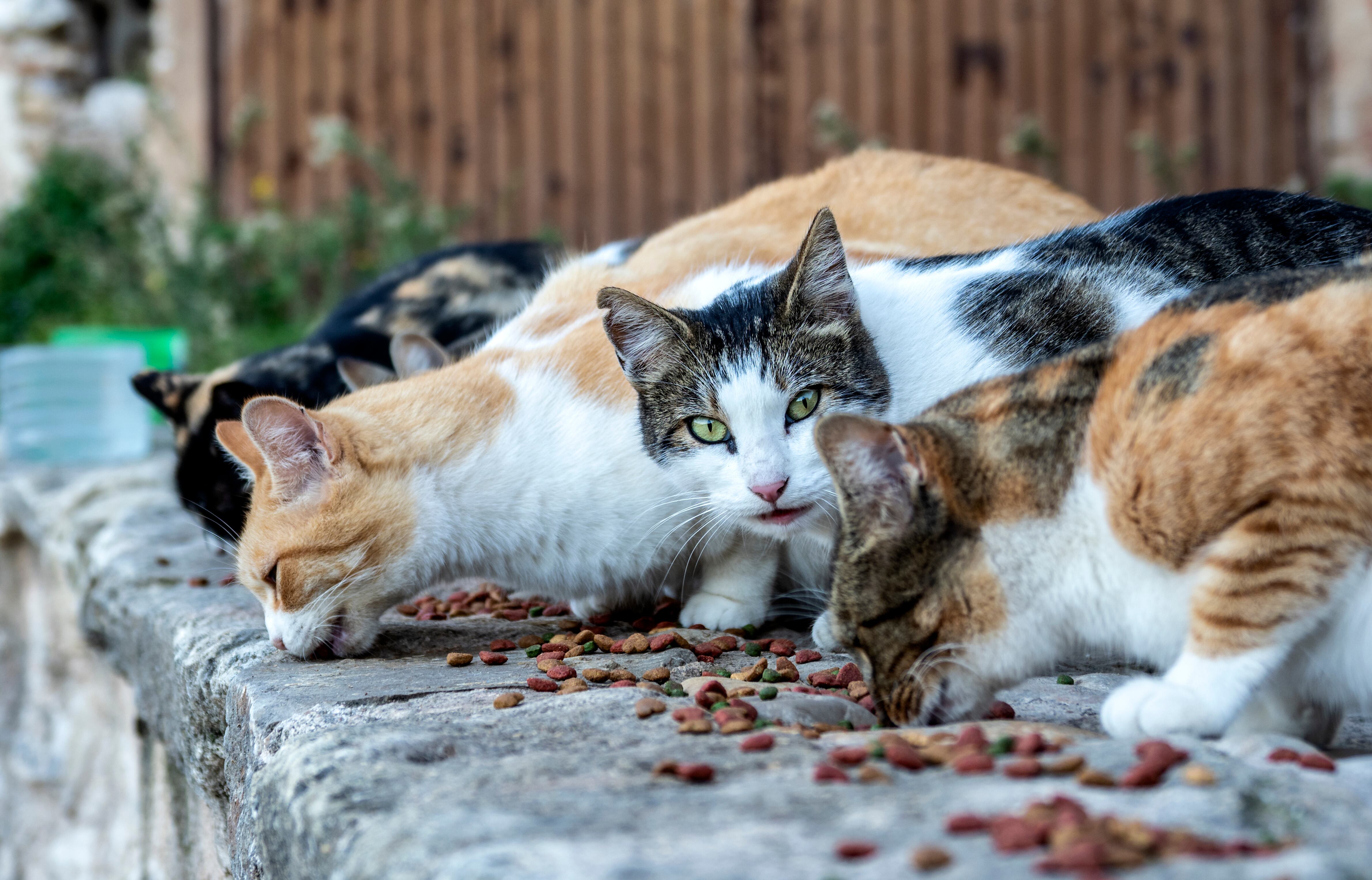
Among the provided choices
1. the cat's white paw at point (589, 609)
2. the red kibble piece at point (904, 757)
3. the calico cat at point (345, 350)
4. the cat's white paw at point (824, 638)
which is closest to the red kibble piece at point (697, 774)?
the red kibble piece at point (904, 757)

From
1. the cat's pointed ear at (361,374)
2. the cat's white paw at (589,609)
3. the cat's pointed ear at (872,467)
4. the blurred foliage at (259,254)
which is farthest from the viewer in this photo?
the blurred foliage at (259,254)

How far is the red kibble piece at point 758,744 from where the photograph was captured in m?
1.62

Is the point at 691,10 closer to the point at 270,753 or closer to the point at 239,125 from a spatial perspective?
the point at 239,125

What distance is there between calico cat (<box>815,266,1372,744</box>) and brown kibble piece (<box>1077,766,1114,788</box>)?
23 cm

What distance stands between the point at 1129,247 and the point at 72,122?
1177cm

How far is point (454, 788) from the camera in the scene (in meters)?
1.50

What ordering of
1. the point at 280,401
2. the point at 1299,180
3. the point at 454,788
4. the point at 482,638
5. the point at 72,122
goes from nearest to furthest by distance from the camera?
the point at 454,788 < the point at 280,401 < the point at 482,638 < the point at 1299,180 < the point at 72,122

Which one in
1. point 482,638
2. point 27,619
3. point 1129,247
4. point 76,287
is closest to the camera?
point 1129,247

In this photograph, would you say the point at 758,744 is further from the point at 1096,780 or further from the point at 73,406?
the point at 73,406

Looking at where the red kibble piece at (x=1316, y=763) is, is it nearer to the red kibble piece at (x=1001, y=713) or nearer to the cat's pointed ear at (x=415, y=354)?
the red kibble piece at (x=1001, y=713)

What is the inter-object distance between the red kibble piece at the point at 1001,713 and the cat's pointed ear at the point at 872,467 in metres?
0.35

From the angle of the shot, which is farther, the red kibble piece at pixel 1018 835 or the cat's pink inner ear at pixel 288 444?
the cat's pink inner ear at pixel 288 444

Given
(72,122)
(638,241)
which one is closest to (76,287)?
(72,122)

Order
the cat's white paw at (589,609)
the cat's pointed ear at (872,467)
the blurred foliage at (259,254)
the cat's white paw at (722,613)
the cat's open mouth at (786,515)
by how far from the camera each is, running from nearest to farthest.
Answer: the cat's pointed ear at (872,467) → the cat's open mouth at (786,515) → the cat's white paw at (722,613) → the cat's white paw at (589,609) → the blurred foliage at (259,254)
